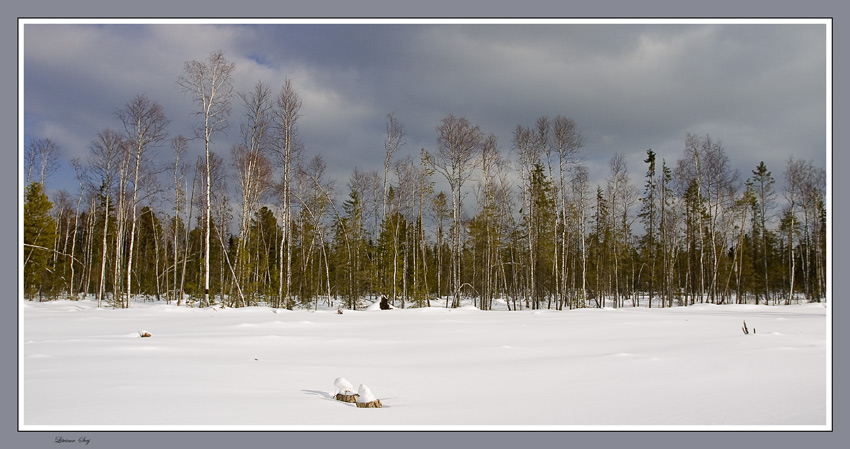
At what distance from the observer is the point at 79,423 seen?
12.3ft

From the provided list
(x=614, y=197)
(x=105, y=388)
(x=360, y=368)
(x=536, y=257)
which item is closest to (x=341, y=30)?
(x=360, y=368)

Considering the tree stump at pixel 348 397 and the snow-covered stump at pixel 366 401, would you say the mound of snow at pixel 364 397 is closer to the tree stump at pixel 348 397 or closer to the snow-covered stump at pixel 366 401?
the snow-covered stump at pixel 366 401

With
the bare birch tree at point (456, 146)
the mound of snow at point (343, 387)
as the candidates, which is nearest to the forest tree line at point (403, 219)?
the bare birch tree at point (456, 146)

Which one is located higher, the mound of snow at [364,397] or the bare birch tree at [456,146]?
the bare birch tree at [456,146]

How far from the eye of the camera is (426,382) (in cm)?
543

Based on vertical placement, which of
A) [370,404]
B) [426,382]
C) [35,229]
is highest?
[35,229]

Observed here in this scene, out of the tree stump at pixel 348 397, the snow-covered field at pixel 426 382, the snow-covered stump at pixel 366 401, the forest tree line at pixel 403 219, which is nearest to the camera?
the snow-covered field at pixel 426 382

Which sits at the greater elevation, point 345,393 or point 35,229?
point 35,229

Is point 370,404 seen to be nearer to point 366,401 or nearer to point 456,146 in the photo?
point 366,401

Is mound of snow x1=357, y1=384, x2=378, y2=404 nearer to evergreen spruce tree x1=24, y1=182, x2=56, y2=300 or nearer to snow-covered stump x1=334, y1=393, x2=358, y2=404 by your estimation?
snow-covered stump x1=334, y1=393, x2=358, y2=404


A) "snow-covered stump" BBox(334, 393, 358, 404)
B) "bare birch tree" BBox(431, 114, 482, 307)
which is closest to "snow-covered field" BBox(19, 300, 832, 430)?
"snow-covered stump" BBox(334, 393, 358, 404)

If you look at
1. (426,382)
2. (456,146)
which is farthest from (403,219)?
(426,382)

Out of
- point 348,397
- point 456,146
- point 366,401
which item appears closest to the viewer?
point 366,401

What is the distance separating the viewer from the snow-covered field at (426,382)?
3.90 metres
